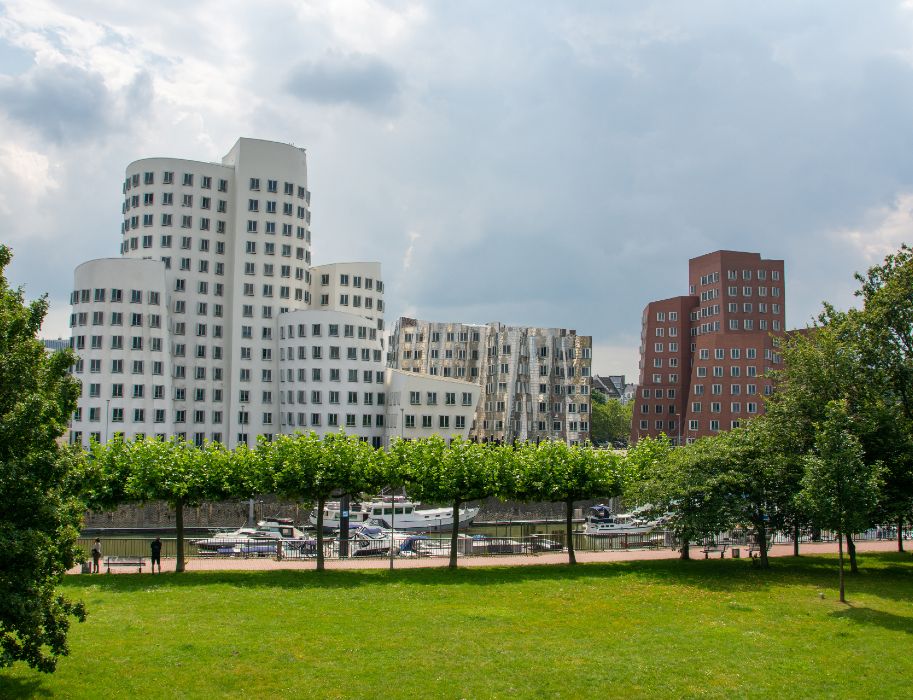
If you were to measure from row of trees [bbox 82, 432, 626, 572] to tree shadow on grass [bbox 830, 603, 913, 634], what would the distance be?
1612 cm

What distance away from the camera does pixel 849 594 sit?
34688 millimetres

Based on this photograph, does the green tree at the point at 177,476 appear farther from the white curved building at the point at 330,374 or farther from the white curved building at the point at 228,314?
the white curved building at the point at 228,314

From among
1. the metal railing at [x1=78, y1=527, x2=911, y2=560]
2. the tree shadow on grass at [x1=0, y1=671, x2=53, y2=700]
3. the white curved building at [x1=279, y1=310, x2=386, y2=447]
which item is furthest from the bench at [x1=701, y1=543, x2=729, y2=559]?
the white curved building at [x1=279, y1=310, x2=386, y2=447]

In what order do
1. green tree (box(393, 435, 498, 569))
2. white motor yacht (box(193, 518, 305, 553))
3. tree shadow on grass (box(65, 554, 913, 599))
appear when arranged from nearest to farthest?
tree shadow on grass (box(65, 554, 913, 599)), green tree (box(393, 435, 498, 569)), white motor yacht (box(193, 518, 305, 553))

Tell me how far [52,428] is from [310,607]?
47.6 ft

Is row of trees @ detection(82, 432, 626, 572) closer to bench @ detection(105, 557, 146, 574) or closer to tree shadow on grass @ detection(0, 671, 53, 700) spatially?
bench @ detection(105, 557, 146, 574)

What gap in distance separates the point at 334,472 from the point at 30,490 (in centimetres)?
2388

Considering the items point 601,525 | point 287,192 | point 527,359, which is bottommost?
point 601,525

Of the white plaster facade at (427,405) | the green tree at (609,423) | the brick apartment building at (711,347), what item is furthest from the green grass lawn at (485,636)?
the green tree at (609,423)

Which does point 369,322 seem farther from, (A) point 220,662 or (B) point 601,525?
(A) point 220,662

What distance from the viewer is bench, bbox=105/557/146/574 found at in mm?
43031

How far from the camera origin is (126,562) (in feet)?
149

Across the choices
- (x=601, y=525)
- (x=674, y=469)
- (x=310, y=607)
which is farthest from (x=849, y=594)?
(x=601, y=525)

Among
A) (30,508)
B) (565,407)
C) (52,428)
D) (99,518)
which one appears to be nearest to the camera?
(30,508)
